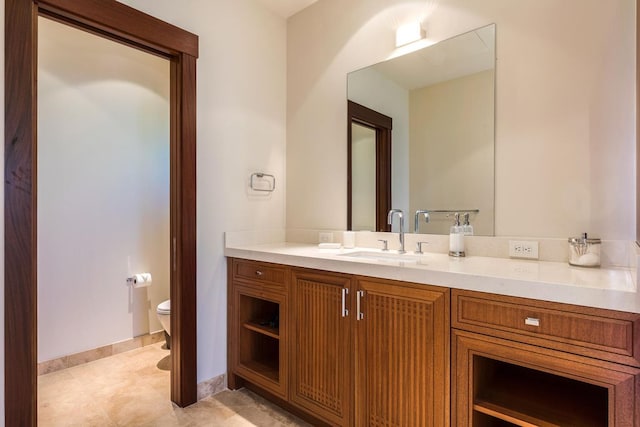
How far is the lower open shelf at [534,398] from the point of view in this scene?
1167mm

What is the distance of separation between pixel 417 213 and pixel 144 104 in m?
2.44

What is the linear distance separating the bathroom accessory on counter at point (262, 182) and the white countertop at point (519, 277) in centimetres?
86

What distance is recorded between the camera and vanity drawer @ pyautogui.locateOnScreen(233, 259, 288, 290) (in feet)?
6.36

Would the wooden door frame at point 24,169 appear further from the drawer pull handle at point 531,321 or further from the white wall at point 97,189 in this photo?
the drawer pull handle at point 531,321

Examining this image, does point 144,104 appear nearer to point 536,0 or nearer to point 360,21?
point 360,21

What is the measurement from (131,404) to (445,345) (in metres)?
1.87

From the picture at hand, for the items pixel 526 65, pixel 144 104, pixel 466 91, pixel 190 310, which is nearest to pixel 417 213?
pixel 466 91

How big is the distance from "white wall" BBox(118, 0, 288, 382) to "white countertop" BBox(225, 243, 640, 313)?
74cm

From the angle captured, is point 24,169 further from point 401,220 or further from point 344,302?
point 401,220

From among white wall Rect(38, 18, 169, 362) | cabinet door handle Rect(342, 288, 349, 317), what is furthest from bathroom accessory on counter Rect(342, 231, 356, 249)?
white wall Rect(38, 18, 169, 362)

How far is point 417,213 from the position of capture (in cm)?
205

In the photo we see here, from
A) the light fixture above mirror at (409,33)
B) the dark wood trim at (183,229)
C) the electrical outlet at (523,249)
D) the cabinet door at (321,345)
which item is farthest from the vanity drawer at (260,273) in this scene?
the light fixture above mirror at (409,33)

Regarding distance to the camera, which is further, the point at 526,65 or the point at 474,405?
the point at 526,65

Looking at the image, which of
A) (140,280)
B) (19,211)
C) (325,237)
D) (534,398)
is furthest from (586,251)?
(140,280)
